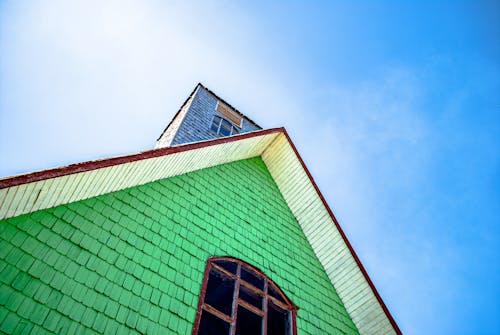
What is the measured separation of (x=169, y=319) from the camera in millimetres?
3930

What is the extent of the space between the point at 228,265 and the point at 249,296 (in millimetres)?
661

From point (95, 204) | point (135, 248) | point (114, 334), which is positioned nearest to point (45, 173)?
point (95, 204)

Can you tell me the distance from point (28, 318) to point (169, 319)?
153 cm

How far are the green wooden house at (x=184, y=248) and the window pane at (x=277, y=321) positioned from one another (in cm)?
2

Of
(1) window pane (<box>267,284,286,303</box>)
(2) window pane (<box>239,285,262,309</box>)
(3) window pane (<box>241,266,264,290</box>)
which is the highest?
(3) window pane (<box>241,266,264,290</box>)

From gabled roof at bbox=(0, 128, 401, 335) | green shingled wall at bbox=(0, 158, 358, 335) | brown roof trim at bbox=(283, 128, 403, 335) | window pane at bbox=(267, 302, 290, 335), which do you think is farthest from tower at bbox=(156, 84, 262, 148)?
window pane at bbox=(267, 302, 290, 335)

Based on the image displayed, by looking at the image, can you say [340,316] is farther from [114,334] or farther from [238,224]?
[114,334]

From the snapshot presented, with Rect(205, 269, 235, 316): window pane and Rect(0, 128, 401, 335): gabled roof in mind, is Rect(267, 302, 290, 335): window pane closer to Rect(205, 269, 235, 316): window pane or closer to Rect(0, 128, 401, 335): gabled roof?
Rect(205, 269, 235, 316): window pane

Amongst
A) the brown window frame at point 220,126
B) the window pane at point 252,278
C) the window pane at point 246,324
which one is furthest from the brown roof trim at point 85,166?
the brown window frame at point 220,126

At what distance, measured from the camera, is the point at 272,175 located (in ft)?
30.5

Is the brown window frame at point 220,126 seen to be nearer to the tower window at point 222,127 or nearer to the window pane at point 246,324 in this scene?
the tower window at point 222,127

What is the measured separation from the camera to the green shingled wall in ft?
10.8

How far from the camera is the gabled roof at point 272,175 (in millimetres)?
3764

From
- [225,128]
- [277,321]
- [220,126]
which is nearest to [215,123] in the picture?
[220,126]
